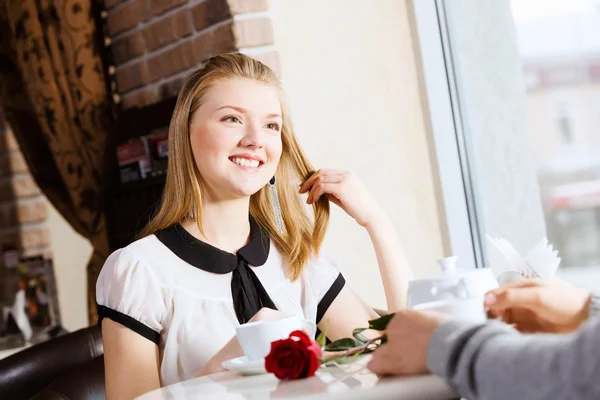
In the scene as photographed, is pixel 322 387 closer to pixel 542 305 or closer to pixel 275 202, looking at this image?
pixel 542 305

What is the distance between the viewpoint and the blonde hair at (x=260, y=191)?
5.76ft

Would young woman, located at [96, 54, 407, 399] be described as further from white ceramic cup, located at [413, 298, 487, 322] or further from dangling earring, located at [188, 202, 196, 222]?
white ceramic cup, located at [413, 298, 487, 322]

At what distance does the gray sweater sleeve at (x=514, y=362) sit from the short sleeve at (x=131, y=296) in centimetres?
77

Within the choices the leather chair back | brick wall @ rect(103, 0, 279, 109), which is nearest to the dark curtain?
brick wall @ rect(103, 0, 279, 109)

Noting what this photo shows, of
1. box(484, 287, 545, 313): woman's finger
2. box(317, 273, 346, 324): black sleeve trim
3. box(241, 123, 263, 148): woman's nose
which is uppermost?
box(241, 123, 263, 148): woman's nose

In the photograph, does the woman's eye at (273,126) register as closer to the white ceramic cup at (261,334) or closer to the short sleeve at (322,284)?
the short sleeve at (322,284)

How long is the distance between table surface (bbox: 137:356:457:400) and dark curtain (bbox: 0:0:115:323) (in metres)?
1.93

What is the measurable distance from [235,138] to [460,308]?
74 cm

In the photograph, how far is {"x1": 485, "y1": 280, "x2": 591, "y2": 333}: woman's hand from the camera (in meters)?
1.12

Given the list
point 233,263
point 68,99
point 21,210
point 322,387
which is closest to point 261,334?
point 322,387

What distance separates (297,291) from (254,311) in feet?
0.55

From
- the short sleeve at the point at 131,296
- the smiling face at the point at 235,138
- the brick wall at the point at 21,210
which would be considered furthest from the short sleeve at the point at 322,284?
the brick wall at the point at 21,210

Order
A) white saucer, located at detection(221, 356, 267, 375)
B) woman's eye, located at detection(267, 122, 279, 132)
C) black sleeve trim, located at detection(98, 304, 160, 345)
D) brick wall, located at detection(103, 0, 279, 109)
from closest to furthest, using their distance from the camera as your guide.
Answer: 1. white saucer, located at detection(221, 356, 267, 375)
2. black sleeve trim, located at detection(98, 304, 160, 345)
3. woman's eye, located at detection(267, 122, 279, 132)
4. brick wall, located at detection(103, 0, 279, 109)

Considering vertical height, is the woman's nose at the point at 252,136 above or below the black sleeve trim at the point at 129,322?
above
